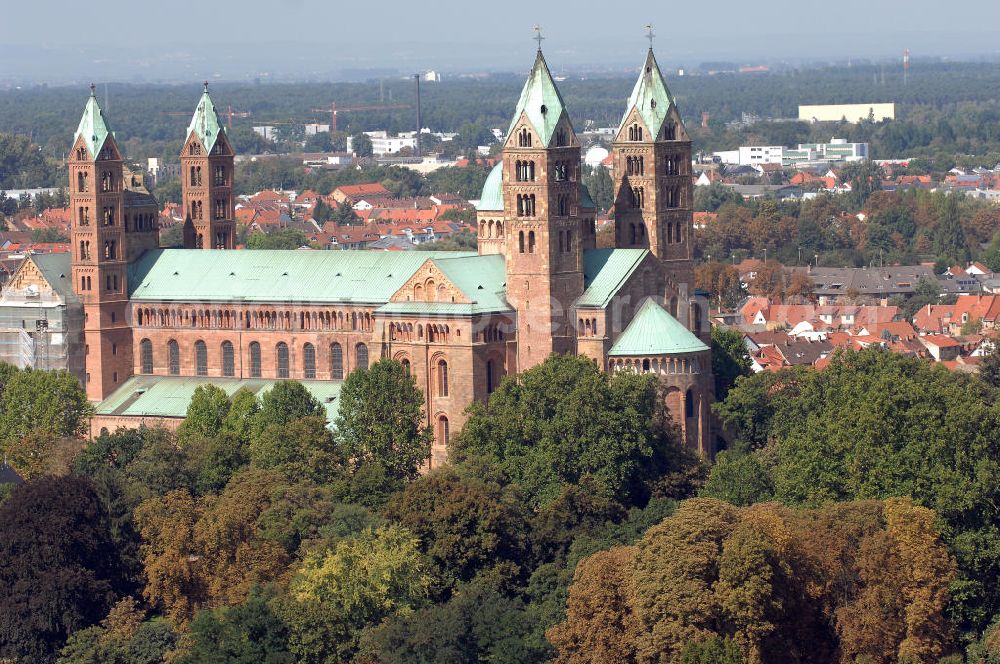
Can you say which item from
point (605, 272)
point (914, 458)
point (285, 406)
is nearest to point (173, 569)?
point (285, 406)

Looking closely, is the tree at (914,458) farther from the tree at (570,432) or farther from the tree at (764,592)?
the tree at (570,432)

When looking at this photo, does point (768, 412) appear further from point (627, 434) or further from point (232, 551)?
point (232, 551)

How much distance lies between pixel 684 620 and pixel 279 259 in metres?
40.0

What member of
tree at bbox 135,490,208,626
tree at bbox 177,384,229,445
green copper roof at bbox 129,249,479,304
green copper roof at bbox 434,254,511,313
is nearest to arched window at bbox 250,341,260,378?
green copper roof at bbox 129,249,479,304

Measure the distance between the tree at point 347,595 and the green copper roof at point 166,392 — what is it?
25.0 metres

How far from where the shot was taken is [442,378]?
324ft

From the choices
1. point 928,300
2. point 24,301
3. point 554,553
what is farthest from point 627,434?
point 928,300

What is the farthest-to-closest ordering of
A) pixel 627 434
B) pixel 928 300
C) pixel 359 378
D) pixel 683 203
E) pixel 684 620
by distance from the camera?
pixel 928 300 → pixel 683 203 → pixel 359 378 → pixel 627 434 → pixel 684 620

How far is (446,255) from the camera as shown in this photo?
102 meters

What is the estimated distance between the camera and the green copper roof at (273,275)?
342 ft

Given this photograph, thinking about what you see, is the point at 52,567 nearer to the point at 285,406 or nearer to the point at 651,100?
the point at 285,406

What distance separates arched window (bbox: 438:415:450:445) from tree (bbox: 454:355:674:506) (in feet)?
13.9

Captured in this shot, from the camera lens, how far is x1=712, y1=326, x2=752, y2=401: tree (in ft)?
342

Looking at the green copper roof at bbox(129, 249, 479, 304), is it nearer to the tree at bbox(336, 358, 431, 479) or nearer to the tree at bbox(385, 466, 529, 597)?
the tree at bbox(336, 358, 431, 479)
